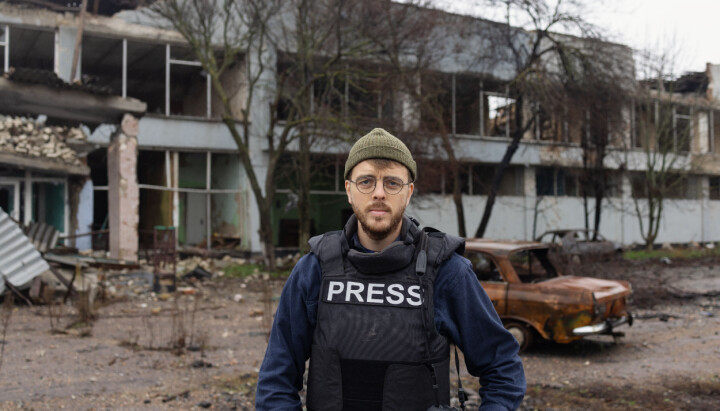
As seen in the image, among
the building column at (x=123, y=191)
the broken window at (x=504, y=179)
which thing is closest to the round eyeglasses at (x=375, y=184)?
the building column at (x=123, y=191)

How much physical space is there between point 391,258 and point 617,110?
63.3 feet

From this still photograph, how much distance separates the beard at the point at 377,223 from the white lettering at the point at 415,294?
0.72 feet

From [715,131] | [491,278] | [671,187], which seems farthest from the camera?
[715,131]

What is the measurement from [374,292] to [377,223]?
0.79 ft

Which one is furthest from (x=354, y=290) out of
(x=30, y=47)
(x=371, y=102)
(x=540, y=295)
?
(x=30, y=47)

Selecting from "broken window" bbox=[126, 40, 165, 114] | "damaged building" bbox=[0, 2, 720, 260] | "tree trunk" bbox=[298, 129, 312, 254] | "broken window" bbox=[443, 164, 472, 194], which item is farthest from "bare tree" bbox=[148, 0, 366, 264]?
"broken window" bbox=[443, 164, 472, 194]

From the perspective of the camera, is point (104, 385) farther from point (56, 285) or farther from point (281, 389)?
point (56, 285)

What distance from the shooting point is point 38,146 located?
53.7 feet

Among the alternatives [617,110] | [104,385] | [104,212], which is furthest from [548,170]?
[104,385]

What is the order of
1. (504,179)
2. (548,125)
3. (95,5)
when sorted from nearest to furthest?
(95,5)
(548,125)
(504,179)

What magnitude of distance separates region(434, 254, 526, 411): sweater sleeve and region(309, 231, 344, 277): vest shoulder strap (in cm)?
35

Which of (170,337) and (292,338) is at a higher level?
(292,338)

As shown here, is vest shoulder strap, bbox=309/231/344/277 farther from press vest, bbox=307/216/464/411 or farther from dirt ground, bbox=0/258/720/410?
dirt ground, bbox=0/258/720/410

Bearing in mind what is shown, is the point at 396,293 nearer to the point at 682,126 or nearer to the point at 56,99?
the point at 56,99
